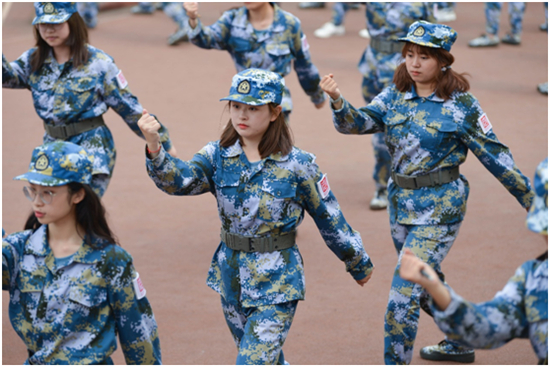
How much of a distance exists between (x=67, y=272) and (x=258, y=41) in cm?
397

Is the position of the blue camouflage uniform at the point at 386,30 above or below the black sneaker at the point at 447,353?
above

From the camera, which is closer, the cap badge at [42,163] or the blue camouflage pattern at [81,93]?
the cap badge at [42,163]

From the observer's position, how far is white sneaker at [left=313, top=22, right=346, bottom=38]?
16000 mm

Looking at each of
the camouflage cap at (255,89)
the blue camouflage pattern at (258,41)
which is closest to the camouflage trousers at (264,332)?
the camouflage cap at (255,89)

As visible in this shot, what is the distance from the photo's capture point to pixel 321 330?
6.02 meters

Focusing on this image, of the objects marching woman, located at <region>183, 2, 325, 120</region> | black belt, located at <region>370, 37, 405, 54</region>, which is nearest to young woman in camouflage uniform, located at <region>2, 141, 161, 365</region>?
marching woman, located at <region>183, 2, 325, 120</region>

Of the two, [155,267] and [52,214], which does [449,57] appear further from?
[155,267]

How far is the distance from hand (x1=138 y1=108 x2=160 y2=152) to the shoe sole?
2.57 metres

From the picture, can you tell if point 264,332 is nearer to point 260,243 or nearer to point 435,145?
point 260,243

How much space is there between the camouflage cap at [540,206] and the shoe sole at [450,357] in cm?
283

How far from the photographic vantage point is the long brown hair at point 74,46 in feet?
19.6

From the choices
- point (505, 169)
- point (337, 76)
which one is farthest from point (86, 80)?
point (337, 76)

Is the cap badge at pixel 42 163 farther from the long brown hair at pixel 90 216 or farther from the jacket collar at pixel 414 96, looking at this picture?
the jacket collar at pixel 414 96

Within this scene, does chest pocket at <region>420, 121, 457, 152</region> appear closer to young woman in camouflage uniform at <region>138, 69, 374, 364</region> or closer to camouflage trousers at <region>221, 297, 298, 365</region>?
young woman in camouflage uniform at <region>138, 69, 374, 364</region>
